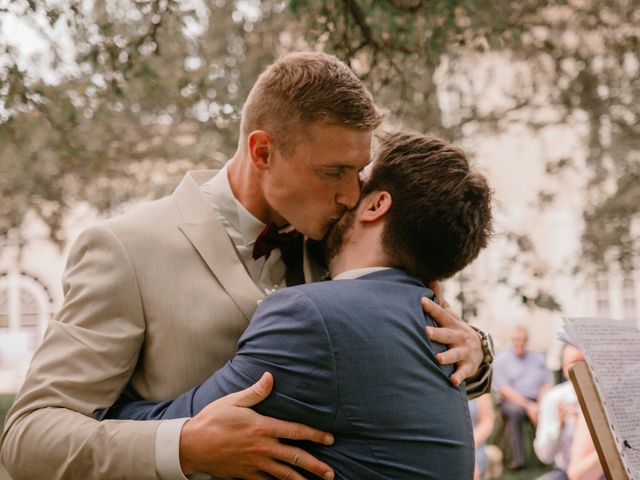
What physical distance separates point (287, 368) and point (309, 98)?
99 centimetres

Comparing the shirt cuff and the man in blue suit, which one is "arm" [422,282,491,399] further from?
the shirt cuff

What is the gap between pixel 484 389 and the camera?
3.03 metres

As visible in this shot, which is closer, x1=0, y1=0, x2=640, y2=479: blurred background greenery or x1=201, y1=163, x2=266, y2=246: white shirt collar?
x1=201, y1=163, x2=266, y2=246: white shirt collar

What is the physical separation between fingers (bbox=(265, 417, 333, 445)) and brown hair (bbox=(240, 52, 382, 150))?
1000mm

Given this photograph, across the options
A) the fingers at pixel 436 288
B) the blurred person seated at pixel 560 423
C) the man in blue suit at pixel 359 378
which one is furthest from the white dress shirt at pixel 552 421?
the man in blue suit at pixel 359 378

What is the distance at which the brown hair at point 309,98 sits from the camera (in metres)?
2.68

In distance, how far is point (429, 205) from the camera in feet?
8.36

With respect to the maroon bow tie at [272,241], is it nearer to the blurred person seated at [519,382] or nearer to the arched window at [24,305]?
the blurred person seated at [519,382]

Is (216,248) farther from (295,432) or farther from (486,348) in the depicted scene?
(486,348)

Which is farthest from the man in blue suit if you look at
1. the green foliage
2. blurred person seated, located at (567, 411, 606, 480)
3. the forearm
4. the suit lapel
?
the green foliage

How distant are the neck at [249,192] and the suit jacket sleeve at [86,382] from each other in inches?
21.4

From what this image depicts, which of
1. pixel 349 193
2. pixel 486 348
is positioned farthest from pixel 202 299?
pixel 486 348

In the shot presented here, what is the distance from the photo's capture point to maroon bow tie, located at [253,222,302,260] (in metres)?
2.76

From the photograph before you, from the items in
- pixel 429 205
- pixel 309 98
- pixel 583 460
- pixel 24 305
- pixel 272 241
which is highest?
pixel 309 98
